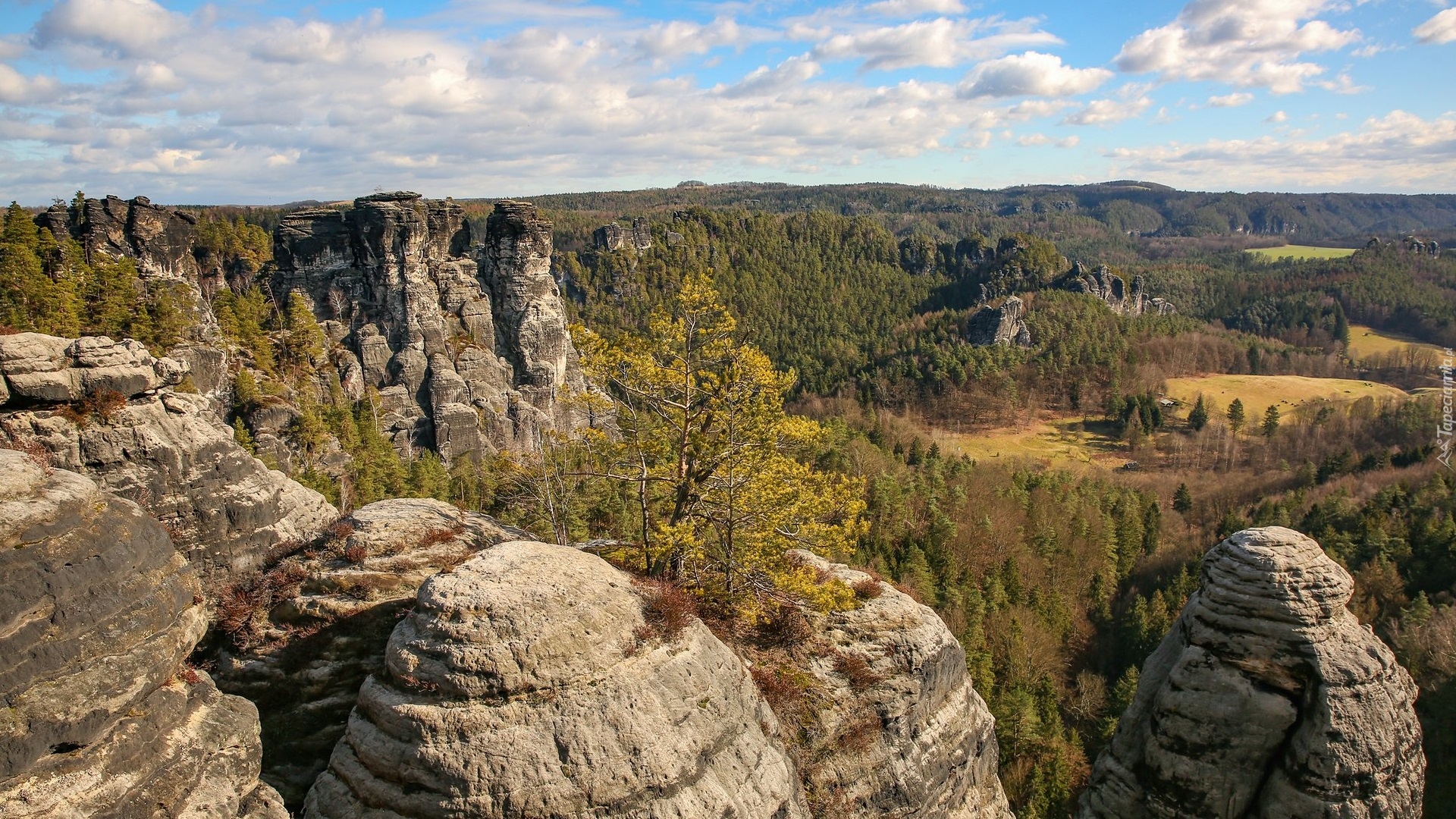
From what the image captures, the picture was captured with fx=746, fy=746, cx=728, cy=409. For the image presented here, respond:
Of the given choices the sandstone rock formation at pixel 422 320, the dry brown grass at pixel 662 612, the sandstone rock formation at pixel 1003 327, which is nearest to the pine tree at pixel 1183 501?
the sandstone rock formation at pixel 422 320

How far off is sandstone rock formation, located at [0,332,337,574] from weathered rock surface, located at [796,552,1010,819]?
49.9 feet

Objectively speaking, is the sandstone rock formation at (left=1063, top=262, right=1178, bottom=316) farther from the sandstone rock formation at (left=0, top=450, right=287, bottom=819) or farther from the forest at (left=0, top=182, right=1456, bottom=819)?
the sandstone rock formation at (left=0, top=450, right=287, bottom=819)

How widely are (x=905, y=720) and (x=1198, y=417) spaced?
407ft

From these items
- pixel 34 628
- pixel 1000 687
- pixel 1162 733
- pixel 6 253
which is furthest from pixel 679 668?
pixel 6 253

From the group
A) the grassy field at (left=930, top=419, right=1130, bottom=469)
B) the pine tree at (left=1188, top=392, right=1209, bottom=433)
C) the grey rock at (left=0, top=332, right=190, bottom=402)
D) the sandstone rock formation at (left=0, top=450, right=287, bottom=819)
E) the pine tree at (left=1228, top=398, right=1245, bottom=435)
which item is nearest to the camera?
the sandstone rock formation at (left=0, top=450, right=287, bottom=819)

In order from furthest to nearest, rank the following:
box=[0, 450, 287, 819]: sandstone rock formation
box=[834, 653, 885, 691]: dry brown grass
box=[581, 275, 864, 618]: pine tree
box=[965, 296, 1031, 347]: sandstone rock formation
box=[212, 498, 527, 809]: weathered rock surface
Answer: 1. box=[965, 296, 1031, 347]: sandstone rock formation
2. box=[581, 275, 864, 618]: pine tree
3. box=[834, 653, 885, 691]: dry brown grass
4. box=[212, 498, 527, 809]: weathered rock surface
5. box=[0, 450, 287, 819]: sandstone rock formation

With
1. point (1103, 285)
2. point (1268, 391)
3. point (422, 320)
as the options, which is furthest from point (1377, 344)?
point (422, 320)

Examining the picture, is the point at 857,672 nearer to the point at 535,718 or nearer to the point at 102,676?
the point at 535,718

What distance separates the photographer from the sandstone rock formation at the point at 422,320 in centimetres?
6619

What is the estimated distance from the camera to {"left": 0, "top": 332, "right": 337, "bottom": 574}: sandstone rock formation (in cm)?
1551

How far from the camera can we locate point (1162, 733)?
16.4 metres

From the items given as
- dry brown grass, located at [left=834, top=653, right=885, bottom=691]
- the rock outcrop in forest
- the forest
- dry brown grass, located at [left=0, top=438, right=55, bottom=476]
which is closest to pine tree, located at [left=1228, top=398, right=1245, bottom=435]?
the forest

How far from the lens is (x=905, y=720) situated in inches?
679

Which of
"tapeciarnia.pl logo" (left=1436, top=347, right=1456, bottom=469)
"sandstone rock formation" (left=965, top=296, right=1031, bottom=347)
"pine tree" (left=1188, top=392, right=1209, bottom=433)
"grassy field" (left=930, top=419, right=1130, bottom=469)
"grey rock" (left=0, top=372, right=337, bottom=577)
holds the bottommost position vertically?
"grassy field" (left=930, top=419, right=1130, bottom=469)
